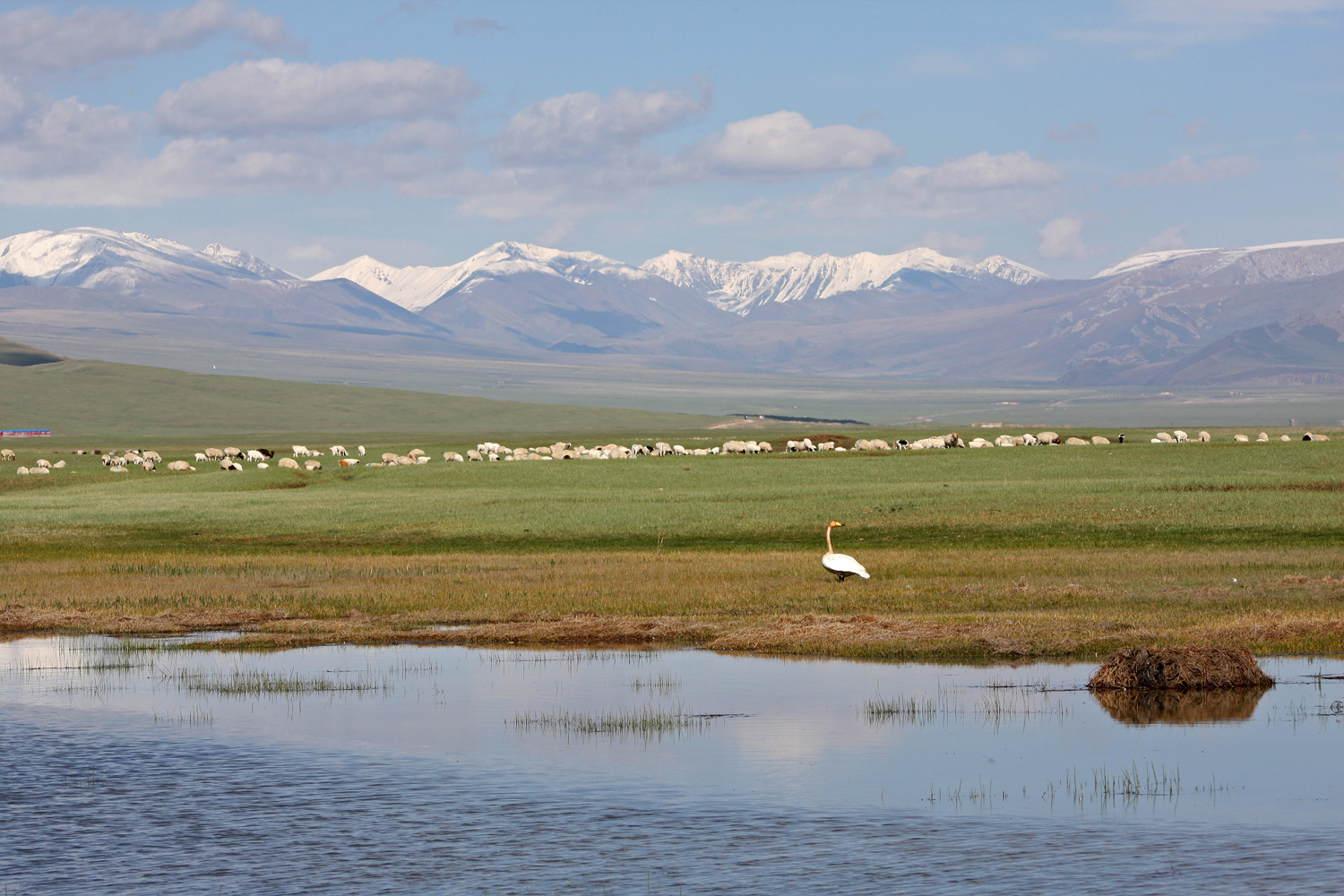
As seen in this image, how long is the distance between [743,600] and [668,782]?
16.0 meters

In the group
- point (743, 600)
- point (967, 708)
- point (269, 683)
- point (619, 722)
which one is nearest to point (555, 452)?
point (743, 600)

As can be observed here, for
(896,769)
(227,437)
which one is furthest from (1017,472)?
(227,437)

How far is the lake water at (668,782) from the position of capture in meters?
13.4

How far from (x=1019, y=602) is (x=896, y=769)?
14.9 meters

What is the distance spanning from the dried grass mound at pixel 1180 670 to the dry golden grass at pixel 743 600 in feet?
9.17

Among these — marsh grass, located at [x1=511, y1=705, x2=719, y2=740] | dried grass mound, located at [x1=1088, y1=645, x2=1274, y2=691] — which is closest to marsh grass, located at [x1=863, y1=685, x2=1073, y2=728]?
dried grass mound, located at [x1=1088, y1=645, x2=1274, y2=691]

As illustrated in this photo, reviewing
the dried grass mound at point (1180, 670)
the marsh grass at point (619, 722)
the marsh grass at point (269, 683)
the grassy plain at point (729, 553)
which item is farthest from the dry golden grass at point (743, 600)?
the marsh grass at point (619, 722)

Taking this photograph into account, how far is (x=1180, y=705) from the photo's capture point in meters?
21.0

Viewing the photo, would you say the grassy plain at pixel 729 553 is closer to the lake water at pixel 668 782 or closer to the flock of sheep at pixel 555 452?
the lake water at pixel 668 782

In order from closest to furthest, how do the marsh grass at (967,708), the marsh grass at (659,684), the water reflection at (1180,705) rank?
1. the water reflection at (1180,705)
2. the marsh grass at (967,708)
3. the marsh grass at (659,684)

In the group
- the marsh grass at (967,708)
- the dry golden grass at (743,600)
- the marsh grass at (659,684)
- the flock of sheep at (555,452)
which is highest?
the flock of sheep at (555,452)

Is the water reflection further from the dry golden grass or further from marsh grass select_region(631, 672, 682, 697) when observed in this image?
marsh grass select_region(631, 672, 682, 697)

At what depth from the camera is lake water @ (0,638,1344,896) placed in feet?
43.8

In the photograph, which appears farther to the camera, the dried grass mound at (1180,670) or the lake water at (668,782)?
the dried grass mound at (1180,670)
